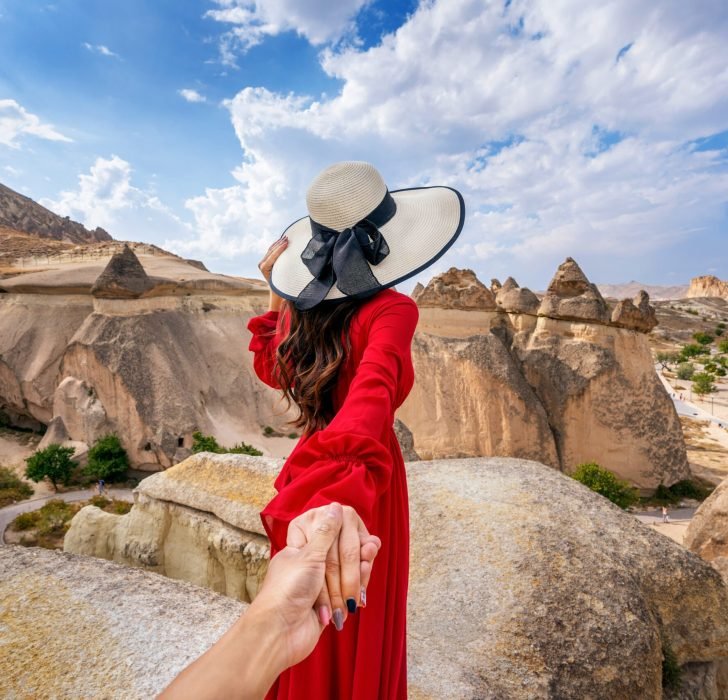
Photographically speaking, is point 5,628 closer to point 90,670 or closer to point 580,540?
point 90,670

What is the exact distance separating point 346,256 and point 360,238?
9cm

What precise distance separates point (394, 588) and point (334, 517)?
83 cm

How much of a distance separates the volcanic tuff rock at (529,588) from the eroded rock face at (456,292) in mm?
6383

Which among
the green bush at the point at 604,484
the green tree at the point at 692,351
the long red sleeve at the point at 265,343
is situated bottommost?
the green bush at the point at 604,484

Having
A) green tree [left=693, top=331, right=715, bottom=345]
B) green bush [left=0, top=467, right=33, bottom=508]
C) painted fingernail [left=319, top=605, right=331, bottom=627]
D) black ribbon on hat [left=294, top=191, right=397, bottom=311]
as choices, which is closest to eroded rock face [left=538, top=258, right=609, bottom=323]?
black ribbon on hat [left=294, top=191, right=397, bottom=311]

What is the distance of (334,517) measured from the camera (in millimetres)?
857

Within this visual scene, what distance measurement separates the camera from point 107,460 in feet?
48.8

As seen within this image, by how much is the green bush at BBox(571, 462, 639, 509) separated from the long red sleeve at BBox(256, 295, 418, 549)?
9977 mm

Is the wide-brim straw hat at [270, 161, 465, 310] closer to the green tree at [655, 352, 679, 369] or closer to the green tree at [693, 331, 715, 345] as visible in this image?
the green tree at [655, 352, 679, 369]

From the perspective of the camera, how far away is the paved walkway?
12.1m

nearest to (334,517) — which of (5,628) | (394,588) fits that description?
(394,588)

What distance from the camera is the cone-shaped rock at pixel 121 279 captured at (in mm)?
16109

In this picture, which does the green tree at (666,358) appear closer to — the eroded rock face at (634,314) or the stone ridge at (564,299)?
the eroded rock face at (634,314)

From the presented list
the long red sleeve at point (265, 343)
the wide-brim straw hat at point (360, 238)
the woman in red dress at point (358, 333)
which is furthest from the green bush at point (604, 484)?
the wide-brim straw hat at point (360, 238)
